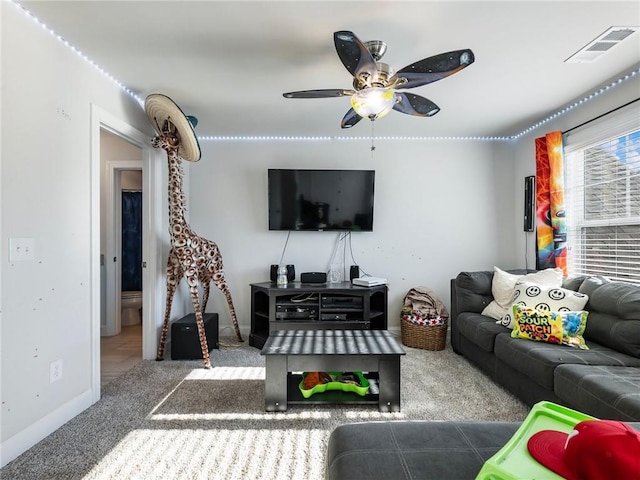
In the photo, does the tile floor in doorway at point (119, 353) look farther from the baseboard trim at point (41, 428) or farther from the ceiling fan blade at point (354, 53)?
the ceiling fan blade at point (354, 53)

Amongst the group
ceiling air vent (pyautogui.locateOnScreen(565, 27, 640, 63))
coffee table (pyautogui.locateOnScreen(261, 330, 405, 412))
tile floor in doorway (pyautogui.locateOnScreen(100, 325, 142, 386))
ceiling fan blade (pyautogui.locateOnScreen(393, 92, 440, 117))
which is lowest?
tile floor in doorway (pyautogui.locateOnScreen(100, 325, 142, 386))

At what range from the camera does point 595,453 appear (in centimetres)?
67

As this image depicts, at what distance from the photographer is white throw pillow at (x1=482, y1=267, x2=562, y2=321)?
2736 mm

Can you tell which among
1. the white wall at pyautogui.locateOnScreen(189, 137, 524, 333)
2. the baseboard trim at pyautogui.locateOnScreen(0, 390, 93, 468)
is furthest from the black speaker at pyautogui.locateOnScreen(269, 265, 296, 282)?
the baseboard trim at pyautogui.locateOnScreen(0, 390, 93, 468)

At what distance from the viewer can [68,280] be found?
2.06 meters

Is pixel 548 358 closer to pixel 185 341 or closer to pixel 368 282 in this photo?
pixel 368 282

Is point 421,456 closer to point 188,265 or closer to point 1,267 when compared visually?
point 1,267

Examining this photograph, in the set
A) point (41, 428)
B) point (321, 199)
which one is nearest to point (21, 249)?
point (41, 428)

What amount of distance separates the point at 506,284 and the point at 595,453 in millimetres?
2496

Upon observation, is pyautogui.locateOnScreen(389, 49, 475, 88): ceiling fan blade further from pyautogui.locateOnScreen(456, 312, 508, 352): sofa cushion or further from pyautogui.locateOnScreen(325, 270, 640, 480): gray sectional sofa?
pyautogui.locateOnScreen(456, 312, 508, 352): sofa cushion

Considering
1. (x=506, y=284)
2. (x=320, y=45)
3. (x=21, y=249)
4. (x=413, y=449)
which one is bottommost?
(x=413, y=449)

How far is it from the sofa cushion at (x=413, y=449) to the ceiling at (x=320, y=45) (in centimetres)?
197

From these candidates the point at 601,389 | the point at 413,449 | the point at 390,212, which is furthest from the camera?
the point at 390,212

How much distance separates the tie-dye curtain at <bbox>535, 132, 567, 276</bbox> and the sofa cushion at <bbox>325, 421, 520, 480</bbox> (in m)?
2.56
